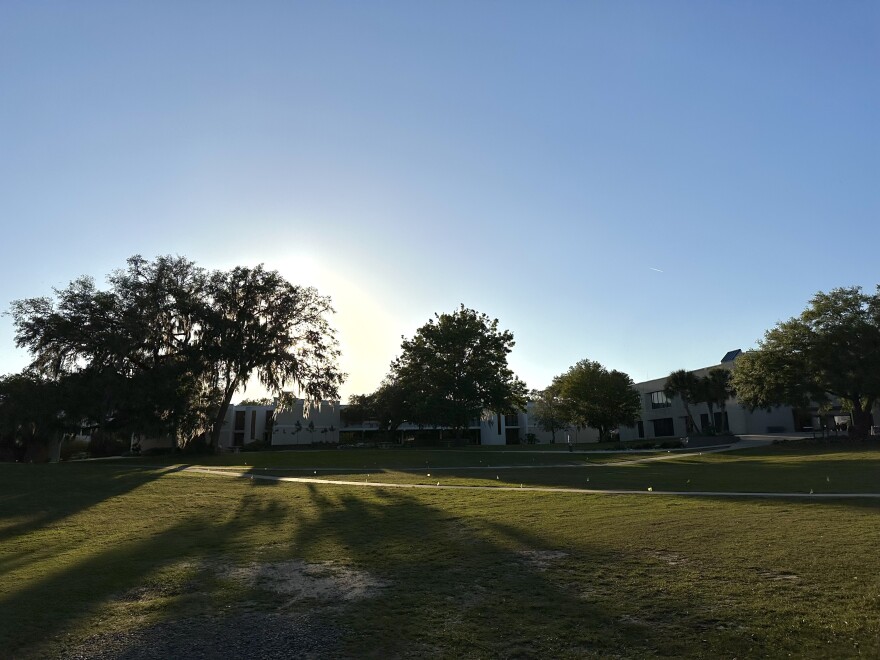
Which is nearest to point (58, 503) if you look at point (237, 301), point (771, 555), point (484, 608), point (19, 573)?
point (19, 573)

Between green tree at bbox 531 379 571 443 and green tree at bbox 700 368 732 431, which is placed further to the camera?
green tree at bbox 531 379 571 443

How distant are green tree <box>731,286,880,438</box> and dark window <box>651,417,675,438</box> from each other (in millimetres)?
32989

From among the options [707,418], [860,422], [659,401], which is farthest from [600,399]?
[860,422]

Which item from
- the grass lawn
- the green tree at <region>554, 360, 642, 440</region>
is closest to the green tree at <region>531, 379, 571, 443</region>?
the green tree at <region>554, 360, 642, 440</region>

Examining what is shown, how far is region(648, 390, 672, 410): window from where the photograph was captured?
3153 inches

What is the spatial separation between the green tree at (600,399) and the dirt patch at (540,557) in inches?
2210

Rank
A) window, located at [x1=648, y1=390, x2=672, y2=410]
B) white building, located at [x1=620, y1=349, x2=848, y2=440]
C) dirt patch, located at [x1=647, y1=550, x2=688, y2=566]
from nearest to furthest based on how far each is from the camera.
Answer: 1. dirt patch, located at [x1=647, y1=550, x2=688, y2=566]
2. white building, located at [x1=620, y1=349, x2=848, y2=440]
3. window, located at [x1=648, y1=390, x2=672, y2=410]

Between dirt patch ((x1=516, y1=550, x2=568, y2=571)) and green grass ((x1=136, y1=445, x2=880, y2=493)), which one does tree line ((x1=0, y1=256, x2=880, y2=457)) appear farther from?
dirt patch ((x1=516, y1=550, x2=568, y2=571))

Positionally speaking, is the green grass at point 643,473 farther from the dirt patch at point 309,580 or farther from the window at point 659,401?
the window at point 659,401

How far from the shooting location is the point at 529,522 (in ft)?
42.0

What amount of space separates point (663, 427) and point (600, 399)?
76.7 ft

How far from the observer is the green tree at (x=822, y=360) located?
42094 mm

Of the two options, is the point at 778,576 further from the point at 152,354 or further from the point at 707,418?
the point at 707,418

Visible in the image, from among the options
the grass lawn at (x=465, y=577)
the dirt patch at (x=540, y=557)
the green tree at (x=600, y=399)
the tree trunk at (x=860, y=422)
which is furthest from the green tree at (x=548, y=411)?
the dirt patch at (x=540, y=557)
